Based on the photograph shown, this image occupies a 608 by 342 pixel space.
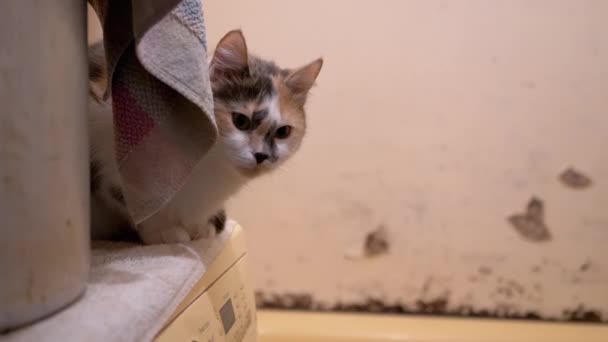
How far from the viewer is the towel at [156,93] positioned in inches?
14.5

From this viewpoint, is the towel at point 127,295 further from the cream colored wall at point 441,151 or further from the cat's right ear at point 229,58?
the cream colored wall at point 441,151

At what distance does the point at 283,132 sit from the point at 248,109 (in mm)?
85

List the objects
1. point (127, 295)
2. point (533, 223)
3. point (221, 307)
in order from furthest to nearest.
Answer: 1. point (533, 223)
2. point (221, 307)
3. point (127, 295)

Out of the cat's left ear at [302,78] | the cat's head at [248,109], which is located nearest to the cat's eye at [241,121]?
the cat's head at [248,109]

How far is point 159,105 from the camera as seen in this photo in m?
0.41

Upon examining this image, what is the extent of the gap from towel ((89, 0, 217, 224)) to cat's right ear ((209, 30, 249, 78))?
27 cm

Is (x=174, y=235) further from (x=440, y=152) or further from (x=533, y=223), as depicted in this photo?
(x=533, y=223)

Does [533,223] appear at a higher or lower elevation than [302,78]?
lower

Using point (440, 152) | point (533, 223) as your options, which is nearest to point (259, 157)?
point (440, 152)

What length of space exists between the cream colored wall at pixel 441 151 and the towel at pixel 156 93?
866 mm

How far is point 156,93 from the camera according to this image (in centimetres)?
40

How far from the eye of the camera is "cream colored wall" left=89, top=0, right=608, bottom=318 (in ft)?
3.97

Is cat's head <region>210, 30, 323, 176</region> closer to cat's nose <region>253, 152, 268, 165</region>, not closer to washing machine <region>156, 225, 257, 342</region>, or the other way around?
cat's nose <region>253, 152, 268, 165</region>

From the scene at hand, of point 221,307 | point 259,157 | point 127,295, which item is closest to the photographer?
point 127,295
